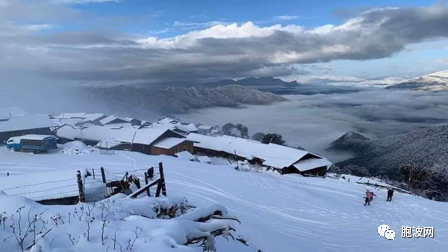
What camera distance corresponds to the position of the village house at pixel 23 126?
40.5m

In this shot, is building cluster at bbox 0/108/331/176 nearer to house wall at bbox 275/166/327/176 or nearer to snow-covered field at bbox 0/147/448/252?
house wall at bbox 275/166/327/176

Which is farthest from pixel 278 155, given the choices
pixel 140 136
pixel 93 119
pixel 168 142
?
pixel 93 119

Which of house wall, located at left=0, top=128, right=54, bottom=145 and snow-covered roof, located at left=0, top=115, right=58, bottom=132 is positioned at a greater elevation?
snow-covered roof, located at left=0, top=115, right=58, bottom=132

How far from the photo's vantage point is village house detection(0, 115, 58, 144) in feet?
133

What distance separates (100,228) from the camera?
17.1 feet

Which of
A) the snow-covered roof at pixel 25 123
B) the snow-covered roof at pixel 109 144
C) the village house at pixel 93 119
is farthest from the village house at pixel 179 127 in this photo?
the snow-covered roof at pixel 25 123

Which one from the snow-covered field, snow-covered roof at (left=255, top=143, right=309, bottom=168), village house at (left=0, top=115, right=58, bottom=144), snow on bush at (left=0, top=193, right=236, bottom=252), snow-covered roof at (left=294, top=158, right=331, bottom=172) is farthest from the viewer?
village house at (left=0, top=115, right=58, bottom=144)

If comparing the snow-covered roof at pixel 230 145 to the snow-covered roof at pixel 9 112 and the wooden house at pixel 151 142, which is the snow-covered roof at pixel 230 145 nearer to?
the wooden house at pixel 151 142

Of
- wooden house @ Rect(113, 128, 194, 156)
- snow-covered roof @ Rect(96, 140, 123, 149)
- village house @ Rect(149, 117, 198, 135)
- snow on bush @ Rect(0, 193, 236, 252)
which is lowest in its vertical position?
snow-covered roof @ Rect(96, 140, 123, 149)

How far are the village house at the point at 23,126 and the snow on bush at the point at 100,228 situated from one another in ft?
136

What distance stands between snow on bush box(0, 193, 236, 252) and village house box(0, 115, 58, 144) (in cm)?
4151

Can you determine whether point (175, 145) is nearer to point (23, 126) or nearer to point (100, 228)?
point (23, 126)

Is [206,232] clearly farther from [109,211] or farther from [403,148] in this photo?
[403,148]

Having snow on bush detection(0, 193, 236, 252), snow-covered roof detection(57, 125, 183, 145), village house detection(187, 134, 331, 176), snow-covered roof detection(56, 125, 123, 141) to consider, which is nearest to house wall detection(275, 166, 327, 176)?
village house detection(187, 134, 331, 176)
